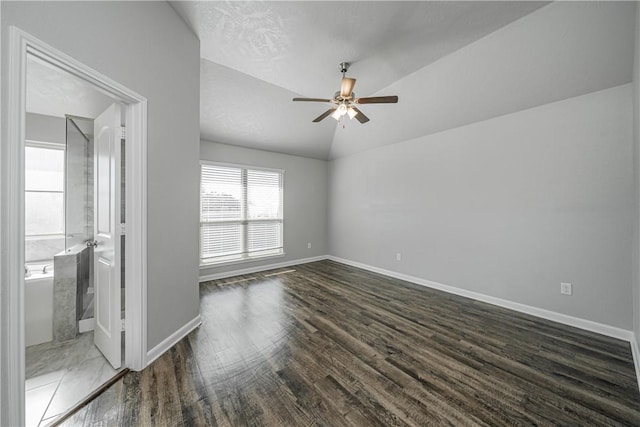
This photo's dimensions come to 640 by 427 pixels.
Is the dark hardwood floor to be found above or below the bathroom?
below

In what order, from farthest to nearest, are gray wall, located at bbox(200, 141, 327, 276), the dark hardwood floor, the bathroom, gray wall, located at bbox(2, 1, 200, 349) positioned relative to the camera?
1. gray wall, located at bbox(200, 141, 327, 276)
2. the bathroom
3. the dark hardwood floor
4. gray wall, located at bbox(2, 1, 200, 349)

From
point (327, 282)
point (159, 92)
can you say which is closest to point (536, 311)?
point (327, 282)

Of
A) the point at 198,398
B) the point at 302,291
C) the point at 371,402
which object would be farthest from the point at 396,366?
the point at 302,291

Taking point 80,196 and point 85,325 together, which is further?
point 80,196

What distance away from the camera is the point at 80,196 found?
2.64 meters

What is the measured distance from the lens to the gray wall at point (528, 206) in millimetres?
2369

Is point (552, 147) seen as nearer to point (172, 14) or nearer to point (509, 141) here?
point (509, 141)

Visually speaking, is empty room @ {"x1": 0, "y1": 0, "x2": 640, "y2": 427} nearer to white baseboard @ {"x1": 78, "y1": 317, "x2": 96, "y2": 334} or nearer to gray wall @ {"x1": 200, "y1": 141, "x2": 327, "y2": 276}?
white baseboard @ {"x1": 78, "y1": 317, "x2": 96, "y2": 334}

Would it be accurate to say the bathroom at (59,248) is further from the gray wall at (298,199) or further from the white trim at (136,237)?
the gray wall at (298,199)

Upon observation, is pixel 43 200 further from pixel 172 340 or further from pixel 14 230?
pixel 14 230

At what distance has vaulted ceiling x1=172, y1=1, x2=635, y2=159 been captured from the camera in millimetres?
2035

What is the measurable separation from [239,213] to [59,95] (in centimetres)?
282

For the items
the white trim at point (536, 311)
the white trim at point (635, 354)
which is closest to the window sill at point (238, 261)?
the white trim at point (536, 311)

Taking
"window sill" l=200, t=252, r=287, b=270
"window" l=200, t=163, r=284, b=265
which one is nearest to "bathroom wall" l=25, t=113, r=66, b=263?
"window" l=200, t=163, r=284, b=265
